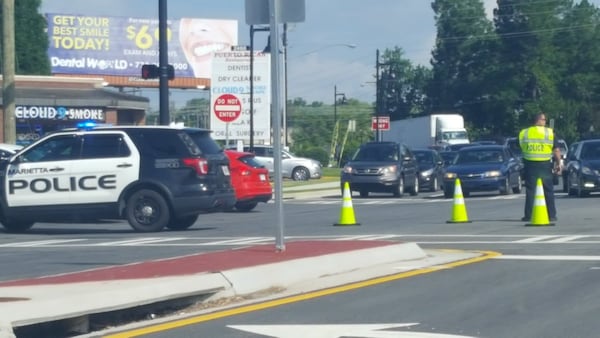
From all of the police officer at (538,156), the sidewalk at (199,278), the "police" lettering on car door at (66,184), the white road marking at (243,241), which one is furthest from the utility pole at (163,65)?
the sidewalk at (199,278)

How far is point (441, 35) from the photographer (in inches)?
4375

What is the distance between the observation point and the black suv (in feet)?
115

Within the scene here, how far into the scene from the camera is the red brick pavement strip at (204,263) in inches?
445

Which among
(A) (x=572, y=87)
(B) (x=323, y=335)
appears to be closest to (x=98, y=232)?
(B) (x=323, y=335)

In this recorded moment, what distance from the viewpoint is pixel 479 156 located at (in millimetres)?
35062

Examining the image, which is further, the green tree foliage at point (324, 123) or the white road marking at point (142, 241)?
the green tree foliage at point (324, 123)

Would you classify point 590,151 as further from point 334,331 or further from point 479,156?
point 334,331

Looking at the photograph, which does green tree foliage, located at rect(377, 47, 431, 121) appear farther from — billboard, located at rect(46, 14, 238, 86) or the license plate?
the license plate

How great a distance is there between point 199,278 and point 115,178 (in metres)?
9.97

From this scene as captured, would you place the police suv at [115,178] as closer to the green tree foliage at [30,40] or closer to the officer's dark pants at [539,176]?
the officer's dark pants at [539,176]

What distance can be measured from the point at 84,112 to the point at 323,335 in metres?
50.9

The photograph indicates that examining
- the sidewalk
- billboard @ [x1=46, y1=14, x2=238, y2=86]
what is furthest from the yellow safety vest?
billboard @ [x1=46, y1=14, x2=238, y2=86]

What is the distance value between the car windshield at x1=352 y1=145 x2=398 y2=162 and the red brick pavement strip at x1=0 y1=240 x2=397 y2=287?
21.6m

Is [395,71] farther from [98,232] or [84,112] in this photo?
[98,232]
